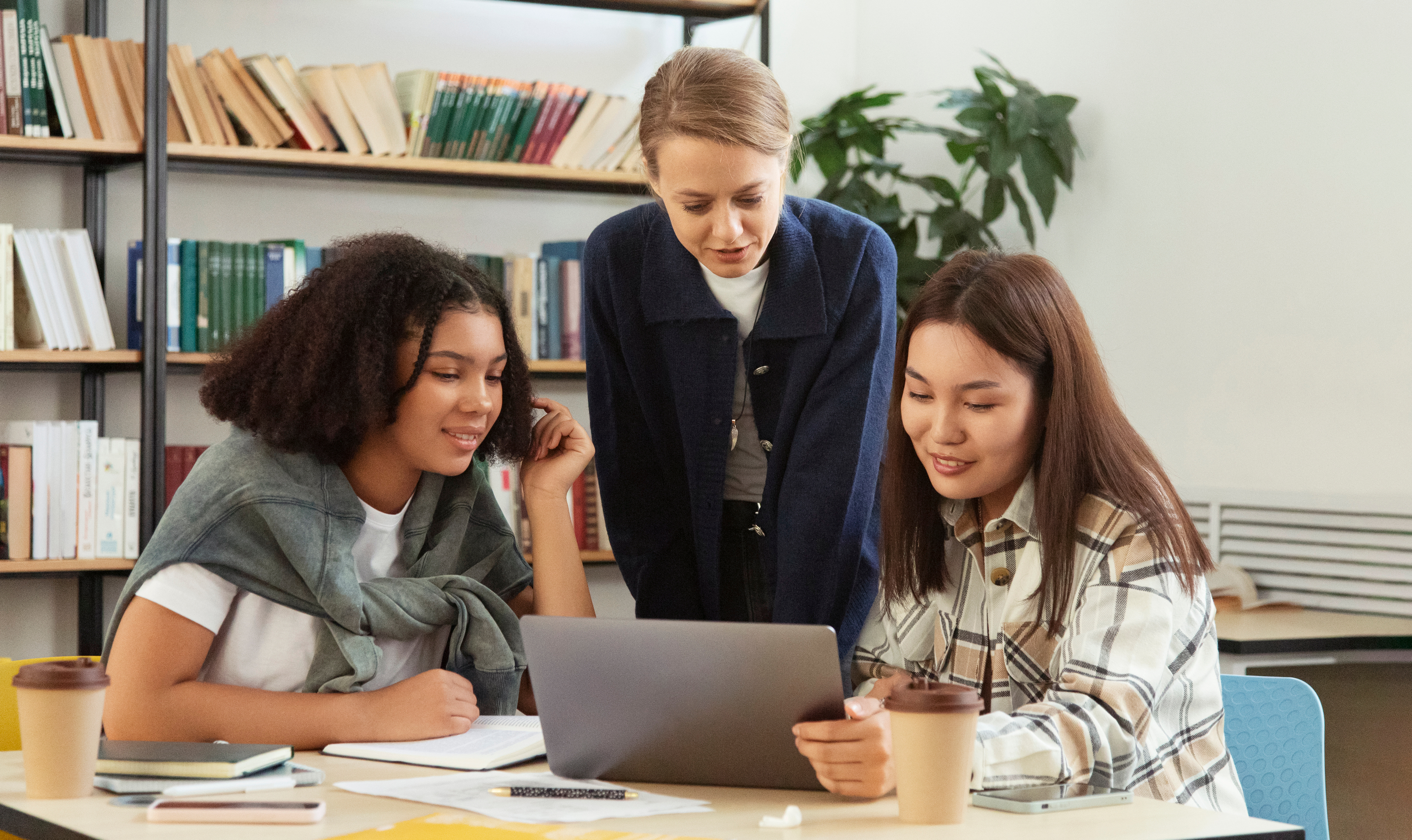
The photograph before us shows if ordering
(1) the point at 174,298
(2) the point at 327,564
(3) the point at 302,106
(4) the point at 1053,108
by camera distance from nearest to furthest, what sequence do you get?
(2) the point at 327,564 < (1) the point at 174,298 < (3) the point at 302,106 < (4) the point at 1053,108

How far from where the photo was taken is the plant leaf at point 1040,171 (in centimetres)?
346

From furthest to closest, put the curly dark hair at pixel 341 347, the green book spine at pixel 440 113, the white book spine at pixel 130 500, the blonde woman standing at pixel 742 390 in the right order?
the green book spine at pixel 440 113
the white book spine at pixel 130 500
the blonde woman standing at pixel 742 390
the curly dark hair at pixel 341 347

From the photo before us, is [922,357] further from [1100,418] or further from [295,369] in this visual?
[295,369]

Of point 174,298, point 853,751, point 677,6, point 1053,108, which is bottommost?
point 853,751

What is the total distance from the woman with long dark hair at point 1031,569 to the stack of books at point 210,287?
1948 mm

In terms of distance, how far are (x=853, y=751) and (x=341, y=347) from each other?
0.78 meters

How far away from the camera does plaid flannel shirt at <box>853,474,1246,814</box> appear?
123 centimetres

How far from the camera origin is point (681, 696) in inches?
48.1

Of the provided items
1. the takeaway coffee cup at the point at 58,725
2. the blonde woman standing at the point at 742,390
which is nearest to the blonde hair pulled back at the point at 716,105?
the blonde woman standing at the point at 742,390

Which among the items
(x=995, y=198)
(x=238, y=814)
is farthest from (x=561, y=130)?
(x=238, y=814)

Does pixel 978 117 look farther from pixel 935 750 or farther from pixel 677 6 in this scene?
pixel 935 750

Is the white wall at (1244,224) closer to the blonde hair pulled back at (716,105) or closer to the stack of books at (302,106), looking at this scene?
the stack of books at (302,106)

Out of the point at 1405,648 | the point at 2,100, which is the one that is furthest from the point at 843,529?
the point at 2,100

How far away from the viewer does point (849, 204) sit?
12.2 feet
